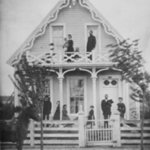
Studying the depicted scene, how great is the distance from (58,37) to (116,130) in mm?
1829

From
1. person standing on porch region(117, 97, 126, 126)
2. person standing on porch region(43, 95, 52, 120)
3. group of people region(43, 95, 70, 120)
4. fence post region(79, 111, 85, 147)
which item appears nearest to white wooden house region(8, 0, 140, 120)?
group of people region(43, 95, 70, 120)

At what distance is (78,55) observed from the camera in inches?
319

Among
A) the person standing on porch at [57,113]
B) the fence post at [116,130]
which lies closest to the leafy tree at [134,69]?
the fence post at [116,130]

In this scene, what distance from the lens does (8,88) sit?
20.8 ft

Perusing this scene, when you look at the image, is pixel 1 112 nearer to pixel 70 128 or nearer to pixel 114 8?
pixel 70 128

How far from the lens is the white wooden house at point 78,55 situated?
7.80m

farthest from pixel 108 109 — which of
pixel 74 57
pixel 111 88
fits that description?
pixel 74 57

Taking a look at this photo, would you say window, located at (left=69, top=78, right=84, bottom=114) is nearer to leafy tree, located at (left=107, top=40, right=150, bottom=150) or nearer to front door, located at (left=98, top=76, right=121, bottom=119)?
front door, located at (left=98, top=76, right=121, bottom=119)

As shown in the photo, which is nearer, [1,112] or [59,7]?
[1,112]

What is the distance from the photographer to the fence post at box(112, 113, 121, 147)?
6.74 meters

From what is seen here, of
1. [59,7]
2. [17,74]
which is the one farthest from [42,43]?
[17,74]

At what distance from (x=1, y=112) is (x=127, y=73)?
1.75m

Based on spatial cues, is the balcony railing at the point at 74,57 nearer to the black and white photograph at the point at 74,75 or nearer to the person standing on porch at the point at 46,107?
the black and white photograph at the point at 74,75

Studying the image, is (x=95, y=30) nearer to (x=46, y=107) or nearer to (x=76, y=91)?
(x=76, y=91)
